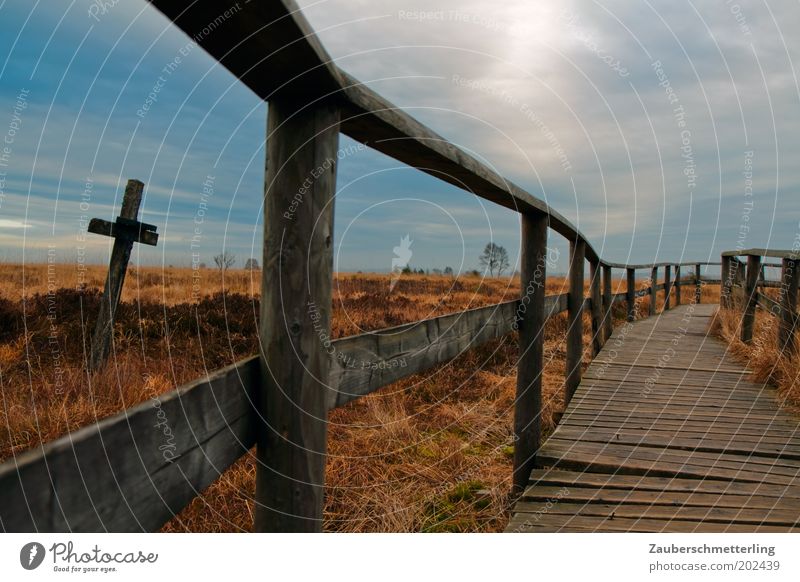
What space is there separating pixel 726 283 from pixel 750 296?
119 inches

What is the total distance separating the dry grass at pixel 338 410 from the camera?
3160 mm

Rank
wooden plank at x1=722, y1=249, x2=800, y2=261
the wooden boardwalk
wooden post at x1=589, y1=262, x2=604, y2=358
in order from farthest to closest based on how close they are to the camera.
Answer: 1. wooden post at x1=589, y1=262, x2=604, y2=358
2. wooden plank at x1=722, y1=249, x2=800, y2=261
3. the wooden boardwalk

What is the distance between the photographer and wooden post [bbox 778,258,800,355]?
17.5 ft

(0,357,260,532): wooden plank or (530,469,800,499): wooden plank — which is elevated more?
(0,357,260,532): wooden plank

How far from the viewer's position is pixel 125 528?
919 mm

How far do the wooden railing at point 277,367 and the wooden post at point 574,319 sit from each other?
9.72 ft

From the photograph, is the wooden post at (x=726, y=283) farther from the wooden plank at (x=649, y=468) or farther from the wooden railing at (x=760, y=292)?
the wooden plank at (x=649, y=468)

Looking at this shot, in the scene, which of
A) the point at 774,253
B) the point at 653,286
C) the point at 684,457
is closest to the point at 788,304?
the point at 774,253

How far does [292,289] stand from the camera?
139cm

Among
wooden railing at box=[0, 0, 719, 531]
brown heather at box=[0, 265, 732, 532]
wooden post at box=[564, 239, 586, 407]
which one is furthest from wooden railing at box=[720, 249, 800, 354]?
wooden railing at box=[0, 0, 719, 531]

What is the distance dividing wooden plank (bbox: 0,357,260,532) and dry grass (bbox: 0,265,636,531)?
1886mm

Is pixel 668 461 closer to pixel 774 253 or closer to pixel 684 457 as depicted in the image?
pixel 684 457

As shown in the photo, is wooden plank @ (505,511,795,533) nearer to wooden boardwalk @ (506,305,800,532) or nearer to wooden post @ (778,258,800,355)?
wooden boardwalk @ (506,305,800,532)
